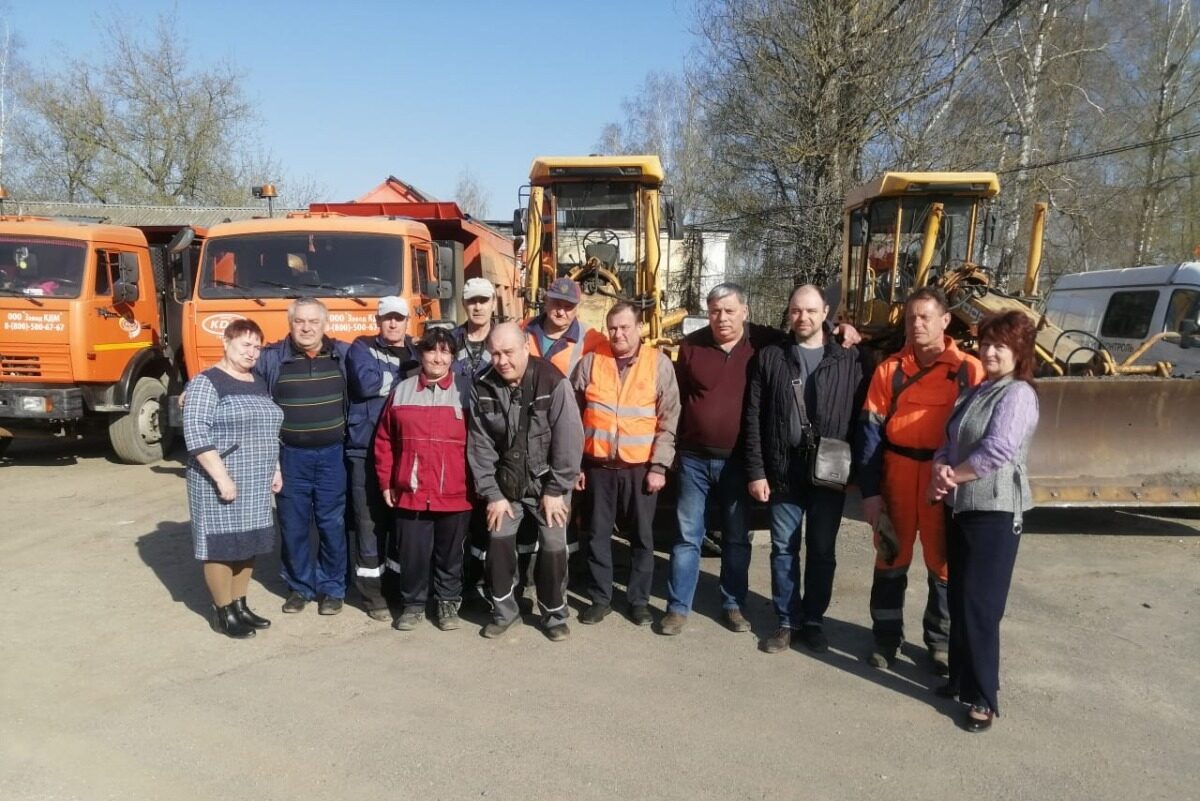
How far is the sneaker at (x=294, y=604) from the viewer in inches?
177

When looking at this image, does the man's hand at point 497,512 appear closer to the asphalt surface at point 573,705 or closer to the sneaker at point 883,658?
the asphalt surface at point 573,705

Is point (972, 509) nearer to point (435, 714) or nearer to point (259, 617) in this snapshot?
point (435, 714)

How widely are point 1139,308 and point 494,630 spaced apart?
979 cm

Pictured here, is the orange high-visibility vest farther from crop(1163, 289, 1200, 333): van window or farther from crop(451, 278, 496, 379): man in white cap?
crop(1163, 289, 1200, 333): van window

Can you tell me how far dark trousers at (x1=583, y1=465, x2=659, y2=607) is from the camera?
421 cm

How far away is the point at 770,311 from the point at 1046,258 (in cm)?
1129

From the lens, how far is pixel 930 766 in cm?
302

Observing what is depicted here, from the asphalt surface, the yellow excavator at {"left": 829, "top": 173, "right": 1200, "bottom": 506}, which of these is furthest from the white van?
the asphalt surface

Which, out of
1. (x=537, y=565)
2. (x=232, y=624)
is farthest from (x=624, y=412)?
(x=232, y=624)

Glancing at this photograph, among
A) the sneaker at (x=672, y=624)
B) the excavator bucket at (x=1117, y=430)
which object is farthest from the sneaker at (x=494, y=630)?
the excavator bucket at (x=1117, y=430)

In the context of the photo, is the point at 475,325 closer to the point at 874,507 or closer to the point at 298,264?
the point at 874,507

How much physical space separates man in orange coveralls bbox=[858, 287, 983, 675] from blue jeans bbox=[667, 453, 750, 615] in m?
0.68

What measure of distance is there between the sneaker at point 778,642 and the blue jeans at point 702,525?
12.8 inches

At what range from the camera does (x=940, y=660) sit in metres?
3.82
